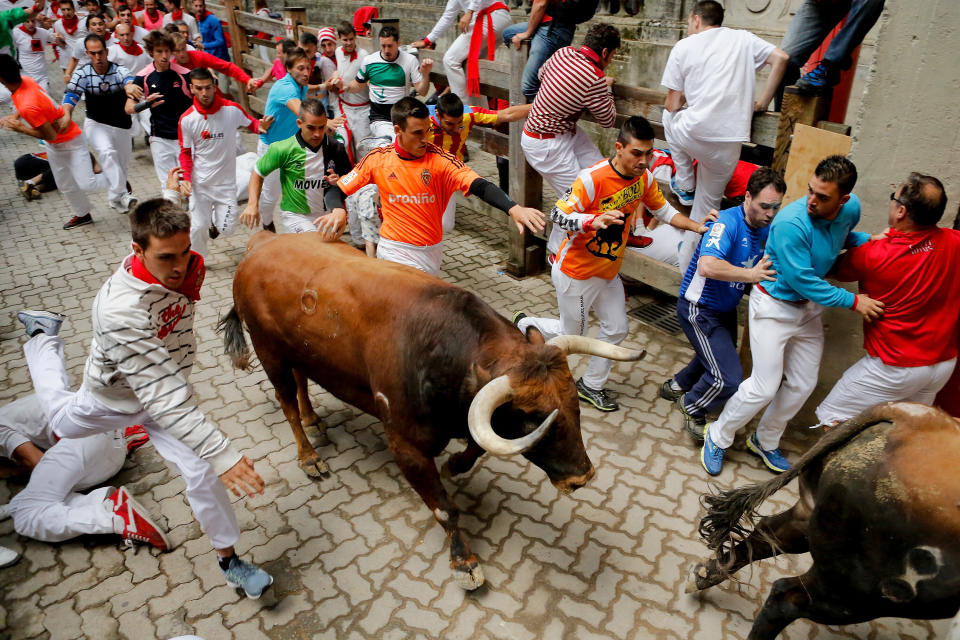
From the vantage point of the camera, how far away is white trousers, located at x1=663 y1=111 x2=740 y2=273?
18.2 ft

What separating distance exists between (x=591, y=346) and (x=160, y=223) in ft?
7.60

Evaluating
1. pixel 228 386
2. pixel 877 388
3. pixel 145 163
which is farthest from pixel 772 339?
pixel 145 163

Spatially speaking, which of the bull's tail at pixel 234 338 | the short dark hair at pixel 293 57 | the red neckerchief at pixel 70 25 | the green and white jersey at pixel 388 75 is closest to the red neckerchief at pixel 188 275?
the bull's tail at pixel 234 338

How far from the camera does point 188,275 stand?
137 inches

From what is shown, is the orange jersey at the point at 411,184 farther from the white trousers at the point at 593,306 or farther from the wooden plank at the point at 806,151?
the wooden plank at the point at 806,151

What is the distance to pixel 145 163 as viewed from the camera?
11992 millimetres

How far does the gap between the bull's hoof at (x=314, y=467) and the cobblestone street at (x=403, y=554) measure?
84mm

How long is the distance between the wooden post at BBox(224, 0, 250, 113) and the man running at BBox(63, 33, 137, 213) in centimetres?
460

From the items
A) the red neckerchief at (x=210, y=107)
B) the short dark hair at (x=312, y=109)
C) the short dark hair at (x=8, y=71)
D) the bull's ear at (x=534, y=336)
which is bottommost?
the bull's ear at (x=534, y=336)

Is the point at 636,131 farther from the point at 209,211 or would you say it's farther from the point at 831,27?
the point at 209,211

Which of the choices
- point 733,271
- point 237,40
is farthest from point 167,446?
point 237,40

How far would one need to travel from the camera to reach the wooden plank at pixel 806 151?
4.55 meters

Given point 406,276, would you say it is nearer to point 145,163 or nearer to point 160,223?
point 160,223

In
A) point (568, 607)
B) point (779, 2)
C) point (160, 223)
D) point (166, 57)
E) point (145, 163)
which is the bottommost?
point (568, 607)
